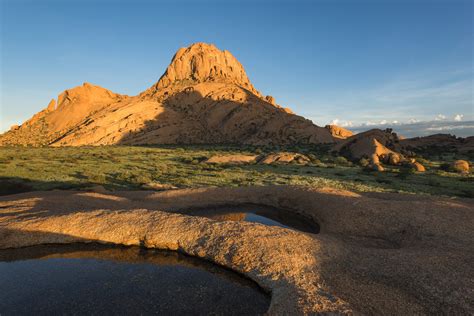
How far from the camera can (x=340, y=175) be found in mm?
33781

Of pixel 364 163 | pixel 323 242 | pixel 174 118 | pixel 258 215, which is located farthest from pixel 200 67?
pixel 323 242

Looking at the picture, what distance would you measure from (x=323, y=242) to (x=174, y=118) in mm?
97770

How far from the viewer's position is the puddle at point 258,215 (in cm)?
1602

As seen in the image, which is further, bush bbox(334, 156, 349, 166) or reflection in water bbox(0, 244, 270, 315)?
bush bbox(334, 156, 349, 166)

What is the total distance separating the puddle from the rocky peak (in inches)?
4601

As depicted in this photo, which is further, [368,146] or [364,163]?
[368,146]

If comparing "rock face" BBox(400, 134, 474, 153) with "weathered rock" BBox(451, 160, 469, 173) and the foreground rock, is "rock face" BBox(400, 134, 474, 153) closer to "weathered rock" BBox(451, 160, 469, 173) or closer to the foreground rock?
"weathered rock" BBox(451, 160, 469, 173)

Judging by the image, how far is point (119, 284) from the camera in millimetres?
9469

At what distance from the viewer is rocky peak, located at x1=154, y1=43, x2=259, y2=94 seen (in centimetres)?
13125

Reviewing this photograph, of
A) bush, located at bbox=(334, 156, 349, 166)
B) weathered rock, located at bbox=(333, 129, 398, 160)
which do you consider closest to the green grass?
bush, located at bbox=(334, 156, 349, 166)

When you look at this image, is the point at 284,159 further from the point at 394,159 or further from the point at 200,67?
the point at 200,67

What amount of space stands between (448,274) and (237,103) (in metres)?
105

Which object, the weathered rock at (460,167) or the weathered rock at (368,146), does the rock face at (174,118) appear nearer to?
the weathered rock at (368,146)

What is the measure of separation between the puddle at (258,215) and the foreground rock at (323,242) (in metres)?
0.60
